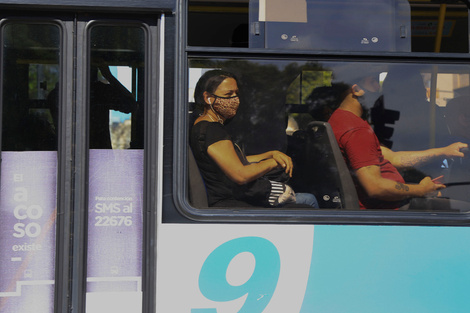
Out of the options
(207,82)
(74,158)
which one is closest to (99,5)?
(207,82)

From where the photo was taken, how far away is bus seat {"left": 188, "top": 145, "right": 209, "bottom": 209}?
3.03 metres

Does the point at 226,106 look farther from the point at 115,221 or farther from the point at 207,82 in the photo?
the point at 115,221

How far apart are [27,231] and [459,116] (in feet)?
8.20

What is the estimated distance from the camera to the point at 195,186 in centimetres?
304

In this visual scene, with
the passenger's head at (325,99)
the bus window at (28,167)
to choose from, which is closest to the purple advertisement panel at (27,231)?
the bus window at (28,167)

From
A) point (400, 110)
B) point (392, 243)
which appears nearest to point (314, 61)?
point (400, 110)

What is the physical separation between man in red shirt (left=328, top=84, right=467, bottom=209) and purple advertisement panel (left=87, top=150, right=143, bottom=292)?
1176mm

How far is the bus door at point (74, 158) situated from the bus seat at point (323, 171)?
837 mm

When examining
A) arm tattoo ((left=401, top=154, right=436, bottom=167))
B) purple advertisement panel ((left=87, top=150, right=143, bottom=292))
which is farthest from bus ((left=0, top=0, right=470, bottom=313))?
arm tattoo ((left=401, top=154, right=436, bottom=167))

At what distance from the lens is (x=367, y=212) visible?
3.05 metres

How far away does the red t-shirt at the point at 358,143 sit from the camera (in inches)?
125

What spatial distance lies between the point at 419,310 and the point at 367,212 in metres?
0.60

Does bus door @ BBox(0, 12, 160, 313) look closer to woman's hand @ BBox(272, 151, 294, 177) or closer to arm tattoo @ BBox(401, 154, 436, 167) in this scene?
woman's hand @ BBox(272, 151, 294, 177)

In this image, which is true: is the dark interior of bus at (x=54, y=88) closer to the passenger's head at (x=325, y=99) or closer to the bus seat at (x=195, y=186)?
the bus seat at (x=195, y=186)
